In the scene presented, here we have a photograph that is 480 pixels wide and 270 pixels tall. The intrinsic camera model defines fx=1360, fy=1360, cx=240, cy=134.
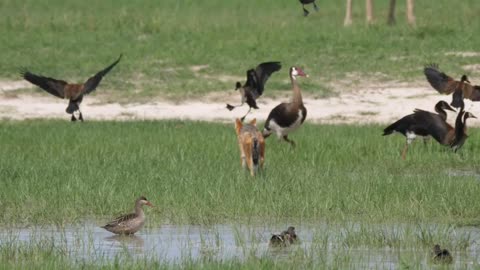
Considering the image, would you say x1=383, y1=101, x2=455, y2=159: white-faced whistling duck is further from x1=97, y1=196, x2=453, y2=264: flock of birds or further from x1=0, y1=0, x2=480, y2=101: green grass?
x1=0, y1=0, x2=480, y2=101: green grass

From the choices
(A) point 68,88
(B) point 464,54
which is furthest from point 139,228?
(B) point 464,54

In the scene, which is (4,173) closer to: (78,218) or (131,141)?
(78,218)

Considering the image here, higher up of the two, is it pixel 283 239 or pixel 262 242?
pixel 283 239

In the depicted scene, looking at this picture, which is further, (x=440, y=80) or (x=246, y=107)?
(x=246, y=107)

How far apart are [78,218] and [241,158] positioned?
10.8 ft

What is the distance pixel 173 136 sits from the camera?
1680 cm

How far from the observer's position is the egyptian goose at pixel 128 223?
33.8ft

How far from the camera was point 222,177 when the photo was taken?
13.0m

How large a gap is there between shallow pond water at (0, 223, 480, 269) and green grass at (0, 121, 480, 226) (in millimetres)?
431

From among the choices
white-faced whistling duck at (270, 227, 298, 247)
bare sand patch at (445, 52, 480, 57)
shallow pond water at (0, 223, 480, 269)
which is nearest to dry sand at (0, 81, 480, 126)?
bare sand patch at (445, 52, 480, 57)

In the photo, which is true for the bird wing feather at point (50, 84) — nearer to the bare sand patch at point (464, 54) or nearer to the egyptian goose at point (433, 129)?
the egyptian goose at point (433, 129)

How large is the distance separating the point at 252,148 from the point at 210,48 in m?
11.4

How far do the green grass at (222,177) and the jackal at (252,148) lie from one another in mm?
173

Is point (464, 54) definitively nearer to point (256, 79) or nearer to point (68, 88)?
point (256, 79)
